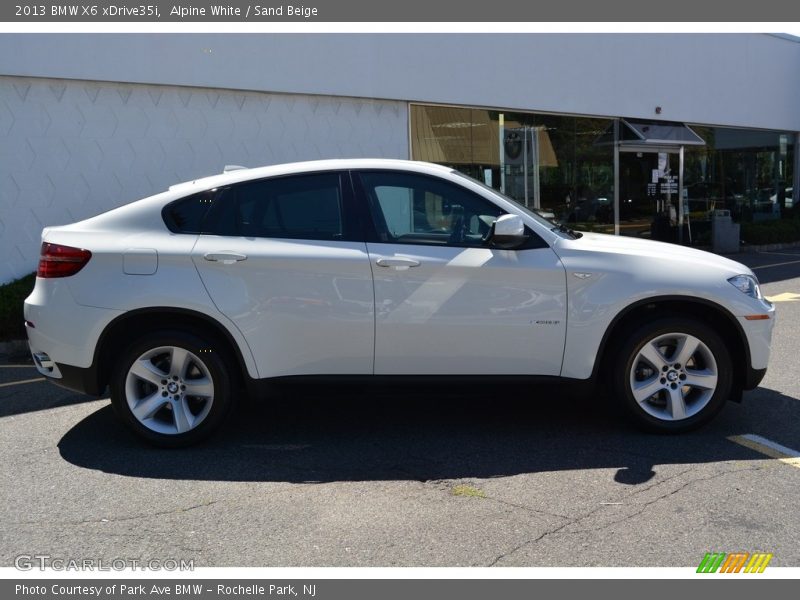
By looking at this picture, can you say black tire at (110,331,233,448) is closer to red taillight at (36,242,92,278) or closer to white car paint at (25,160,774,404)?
white car paint at (25,160,774,404)

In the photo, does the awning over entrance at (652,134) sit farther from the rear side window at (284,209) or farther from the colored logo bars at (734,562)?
the colored logo bars at (734,562)

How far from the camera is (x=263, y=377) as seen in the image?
5.02 m

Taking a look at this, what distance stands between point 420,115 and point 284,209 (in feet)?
27.4

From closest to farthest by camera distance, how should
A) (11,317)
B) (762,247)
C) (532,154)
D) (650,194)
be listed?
(11,317) < (532,154) < (650,194) < (762,247)

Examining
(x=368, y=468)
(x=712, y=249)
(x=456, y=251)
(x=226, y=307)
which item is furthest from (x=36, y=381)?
(x=712, y=249)

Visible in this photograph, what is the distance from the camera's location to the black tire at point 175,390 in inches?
197

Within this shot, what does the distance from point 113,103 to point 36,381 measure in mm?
4641

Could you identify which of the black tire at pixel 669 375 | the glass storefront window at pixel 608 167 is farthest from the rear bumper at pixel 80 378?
the glass storefront window at pixel 608 167

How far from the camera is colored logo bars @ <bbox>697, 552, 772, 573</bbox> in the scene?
3521 millimetres

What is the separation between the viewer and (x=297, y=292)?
495 cm

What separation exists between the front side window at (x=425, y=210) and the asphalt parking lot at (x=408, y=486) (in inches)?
39.6

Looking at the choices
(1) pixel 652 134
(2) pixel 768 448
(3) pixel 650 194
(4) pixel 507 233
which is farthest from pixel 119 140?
(3) pixel 650 194

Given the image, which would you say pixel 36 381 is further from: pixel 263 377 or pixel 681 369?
pixel 681 369

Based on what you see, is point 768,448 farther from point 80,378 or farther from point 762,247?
point 762,247
